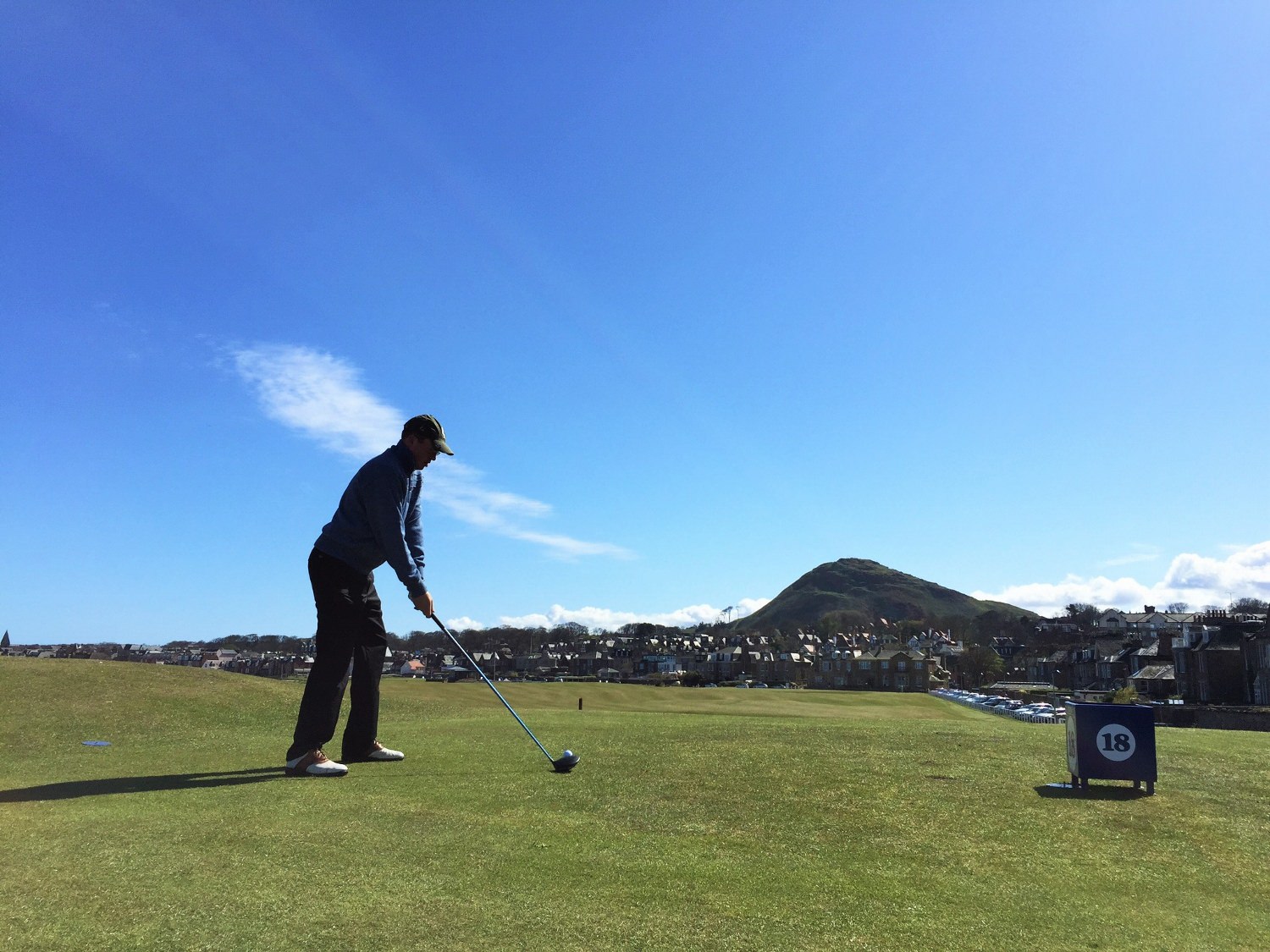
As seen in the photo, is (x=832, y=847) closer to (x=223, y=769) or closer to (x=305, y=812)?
(x=305, y=812)

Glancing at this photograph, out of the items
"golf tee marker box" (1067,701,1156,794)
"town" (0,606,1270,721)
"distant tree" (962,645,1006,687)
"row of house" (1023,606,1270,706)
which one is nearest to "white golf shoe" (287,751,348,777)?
"golf tee marker box" (1067,701,1156,794)

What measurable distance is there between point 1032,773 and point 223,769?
311 inches

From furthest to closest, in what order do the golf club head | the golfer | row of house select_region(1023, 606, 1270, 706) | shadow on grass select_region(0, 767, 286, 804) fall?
row of house select_region(1023, 606, 1270, 706) < the golfer < the golf club head < shadow on grass select_region(0, 767, 286, 804)

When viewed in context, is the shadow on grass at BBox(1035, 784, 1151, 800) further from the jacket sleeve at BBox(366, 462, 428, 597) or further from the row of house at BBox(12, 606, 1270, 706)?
the row of house at BBox(12, 606, 1270, 706)

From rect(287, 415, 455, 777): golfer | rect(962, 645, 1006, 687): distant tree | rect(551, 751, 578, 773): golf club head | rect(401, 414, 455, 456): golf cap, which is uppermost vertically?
rect(401, 414, 455, 456): golf cap

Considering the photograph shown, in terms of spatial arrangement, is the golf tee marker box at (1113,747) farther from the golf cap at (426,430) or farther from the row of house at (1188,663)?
the row of house at (1188,663)

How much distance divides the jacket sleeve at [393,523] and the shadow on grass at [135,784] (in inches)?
85.0

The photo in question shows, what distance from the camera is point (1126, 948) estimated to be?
3.24m

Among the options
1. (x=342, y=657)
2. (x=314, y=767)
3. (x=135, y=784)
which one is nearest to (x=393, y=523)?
(x=342, y=657)

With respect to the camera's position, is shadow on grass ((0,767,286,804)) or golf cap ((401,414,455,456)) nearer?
shadow on grass ((0,767,286,804))

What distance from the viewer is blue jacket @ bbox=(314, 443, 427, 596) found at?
8109 millimetres

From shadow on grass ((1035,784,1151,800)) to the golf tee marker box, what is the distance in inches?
3.5

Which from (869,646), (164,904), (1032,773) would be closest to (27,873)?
(164,904)

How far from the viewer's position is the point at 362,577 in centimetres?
845
